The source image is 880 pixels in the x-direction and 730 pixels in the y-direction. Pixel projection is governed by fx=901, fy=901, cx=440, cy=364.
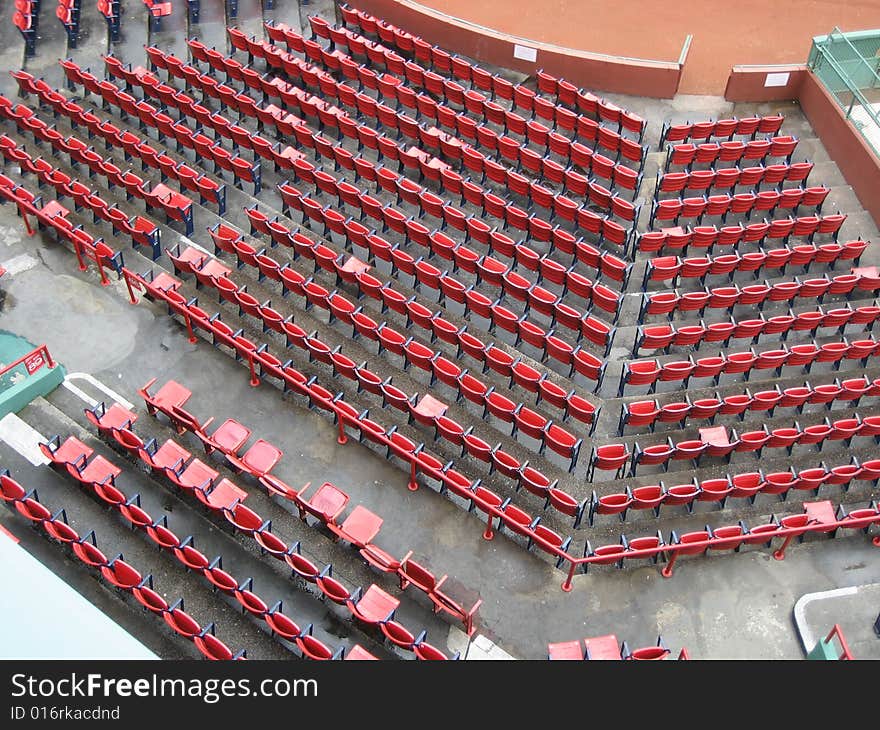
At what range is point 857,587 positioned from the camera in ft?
32.8

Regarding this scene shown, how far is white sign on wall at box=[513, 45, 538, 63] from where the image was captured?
51.8ft

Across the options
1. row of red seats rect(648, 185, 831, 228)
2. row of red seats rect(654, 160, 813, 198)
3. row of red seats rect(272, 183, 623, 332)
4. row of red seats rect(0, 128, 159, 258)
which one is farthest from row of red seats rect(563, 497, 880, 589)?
row of red seats rect(0, 128, 159, 258)

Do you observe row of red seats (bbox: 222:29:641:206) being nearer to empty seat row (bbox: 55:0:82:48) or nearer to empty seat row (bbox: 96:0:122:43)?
empty seat row (bbox: 96:0:122:43)

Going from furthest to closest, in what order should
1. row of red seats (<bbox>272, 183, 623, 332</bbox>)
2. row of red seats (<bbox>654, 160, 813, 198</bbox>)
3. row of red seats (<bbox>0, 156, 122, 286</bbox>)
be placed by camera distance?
row of red seats (<bbox>654, 160, 813, 198</bbox>) < row of red seats (<bbox>0, 156, 122, 286</bbox>) < row of red seats (<bbox>272, 183, 623, 332</bbox>)

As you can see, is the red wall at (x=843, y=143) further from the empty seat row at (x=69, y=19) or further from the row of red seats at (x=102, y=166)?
the empty seat row at (x=69, y=19)

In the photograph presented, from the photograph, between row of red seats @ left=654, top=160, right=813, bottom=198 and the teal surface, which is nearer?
the teal surface

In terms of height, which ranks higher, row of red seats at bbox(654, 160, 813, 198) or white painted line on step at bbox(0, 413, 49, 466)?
row of red seats at bbox(654, 160, 813, 198)

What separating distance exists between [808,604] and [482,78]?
387 inches

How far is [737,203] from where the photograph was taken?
13242 millimetres

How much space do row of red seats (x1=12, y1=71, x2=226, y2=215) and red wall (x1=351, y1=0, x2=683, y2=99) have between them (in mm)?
5258

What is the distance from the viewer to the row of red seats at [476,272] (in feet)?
39.0

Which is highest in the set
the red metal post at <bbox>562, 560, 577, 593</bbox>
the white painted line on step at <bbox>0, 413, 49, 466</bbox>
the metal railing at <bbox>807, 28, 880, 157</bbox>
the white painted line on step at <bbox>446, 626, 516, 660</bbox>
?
the metal railing at <bbox>807, 28, 880, 157</bbox>

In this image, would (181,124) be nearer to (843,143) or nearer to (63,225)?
(63,225)

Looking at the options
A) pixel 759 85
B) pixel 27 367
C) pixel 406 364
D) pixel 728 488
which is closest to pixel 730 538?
pixel 728 488
